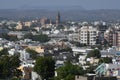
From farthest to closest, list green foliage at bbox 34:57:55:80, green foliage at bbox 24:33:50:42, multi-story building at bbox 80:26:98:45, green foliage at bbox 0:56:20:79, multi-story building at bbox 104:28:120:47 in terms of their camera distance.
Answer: green foliage at bbox 24:33:50:42, multi-story building at bbox 104:28:120:47, multi-story building at bbox 80:26:98:45, green foliage at bbox 0:56:20:79, green foliage at bbox 34:57:55:80

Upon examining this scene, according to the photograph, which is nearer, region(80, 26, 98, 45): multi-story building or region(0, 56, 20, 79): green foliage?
region(0, 56, 20, 79): green foliage

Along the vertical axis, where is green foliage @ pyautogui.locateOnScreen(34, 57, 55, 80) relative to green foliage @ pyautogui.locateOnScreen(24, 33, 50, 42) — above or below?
above

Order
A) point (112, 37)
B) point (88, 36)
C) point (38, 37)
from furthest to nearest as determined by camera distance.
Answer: point (38, 37) → point (112, 37) → point (88, 36)

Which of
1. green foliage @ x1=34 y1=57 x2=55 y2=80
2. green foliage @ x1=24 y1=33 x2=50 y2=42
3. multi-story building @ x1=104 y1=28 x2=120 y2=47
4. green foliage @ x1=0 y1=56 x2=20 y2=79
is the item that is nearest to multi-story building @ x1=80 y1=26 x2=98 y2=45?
multi-story building @ x1=104 y1=28 x2=120 y2=47

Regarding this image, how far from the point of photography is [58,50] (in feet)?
176

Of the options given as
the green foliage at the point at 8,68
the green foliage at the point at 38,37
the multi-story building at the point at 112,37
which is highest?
the green foliage at the point at 8,68

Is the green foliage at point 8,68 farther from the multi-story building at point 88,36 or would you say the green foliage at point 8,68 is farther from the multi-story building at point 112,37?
the multi-story building at point 88,36

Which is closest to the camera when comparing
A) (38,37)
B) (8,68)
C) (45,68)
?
(45,68)

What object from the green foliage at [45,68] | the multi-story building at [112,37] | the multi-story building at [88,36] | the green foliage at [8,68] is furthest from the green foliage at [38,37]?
the green foliage at [45,68]

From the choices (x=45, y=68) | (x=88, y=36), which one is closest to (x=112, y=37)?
(x=88, y=36)

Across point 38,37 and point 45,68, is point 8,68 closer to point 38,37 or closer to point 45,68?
point 45,68

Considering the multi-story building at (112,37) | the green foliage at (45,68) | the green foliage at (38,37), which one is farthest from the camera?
the green foliage at (38,37)

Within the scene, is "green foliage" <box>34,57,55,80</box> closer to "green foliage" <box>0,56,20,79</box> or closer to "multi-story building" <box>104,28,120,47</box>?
"green foliage" <box>0,56,20,79</box>

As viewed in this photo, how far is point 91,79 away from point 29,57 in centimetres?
2511
